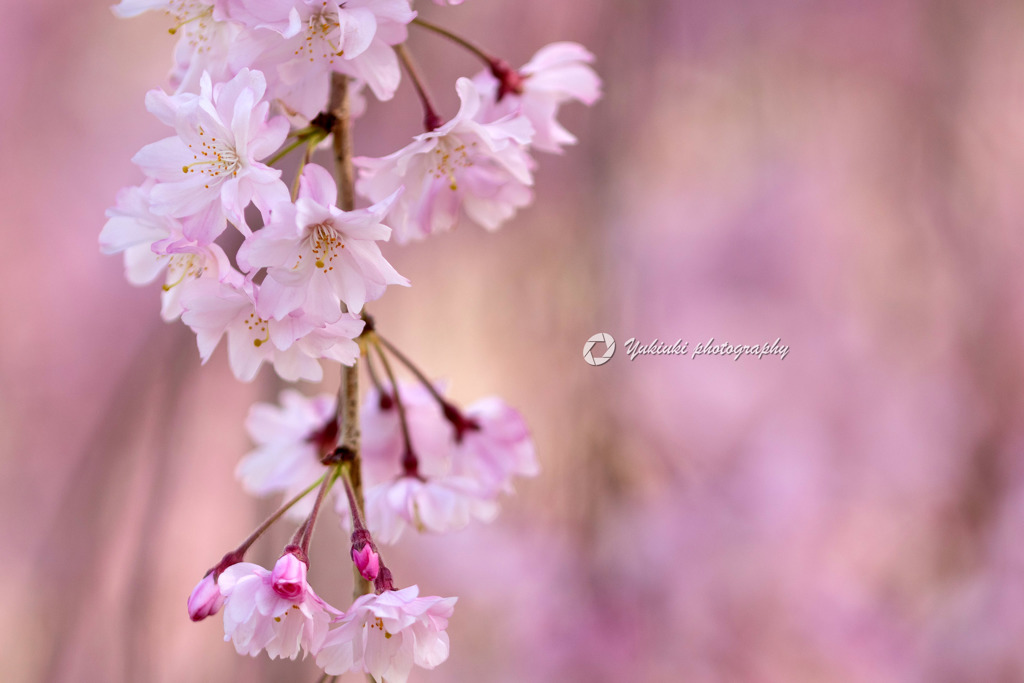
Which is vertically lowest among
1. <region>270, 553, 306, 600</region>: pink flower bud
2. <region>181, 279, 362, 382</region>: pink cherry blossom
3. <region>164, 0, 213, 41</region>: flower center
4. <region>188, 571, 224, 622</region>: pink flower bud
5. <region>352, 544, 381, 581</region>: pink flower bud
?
<region>188, 571, 224, 622</region>: pink flower bud

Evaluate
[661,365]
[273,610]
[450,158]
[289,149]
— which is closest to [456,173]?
[450,158]

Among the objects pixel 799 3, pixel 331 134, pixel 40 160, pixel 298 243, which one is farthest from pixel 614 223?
pixel 40 160

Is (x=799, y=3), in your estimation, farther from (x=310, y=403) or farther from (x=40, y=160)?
(x=40, y=160)

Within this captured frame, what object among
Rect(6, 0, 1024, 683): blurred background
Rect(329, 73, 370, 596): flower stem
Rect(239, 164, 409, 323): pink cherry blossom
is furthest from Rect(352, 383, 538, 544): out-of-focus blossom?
Rect(6, 0, 1024, 683): blurred background

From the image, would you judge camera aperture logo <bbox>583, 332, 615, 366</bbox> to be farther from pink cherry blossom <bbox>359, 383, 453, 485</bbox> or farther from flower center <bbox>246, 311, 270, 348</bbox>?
flower center <bbox>246, 311, 270, 348</bbox>

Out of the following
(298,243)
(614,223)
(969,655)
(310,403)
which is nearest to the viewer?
(298,243)

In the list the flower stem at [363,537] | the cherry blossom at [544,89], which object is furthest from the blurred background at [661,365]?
the flower stem at [363,537]

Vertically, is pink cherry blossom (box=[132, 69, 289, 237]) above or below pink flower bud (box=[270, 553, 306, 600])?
above
